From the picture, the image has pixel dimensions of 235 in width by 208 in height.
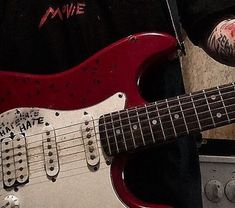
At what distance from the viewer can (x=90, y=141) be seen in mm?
758

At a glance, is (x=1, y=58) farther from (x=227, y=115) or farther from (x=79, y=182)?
(x=227, y=115)

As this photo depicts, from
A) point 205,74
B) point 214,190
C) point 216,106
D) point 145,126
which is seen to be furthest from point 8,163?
point 205,74

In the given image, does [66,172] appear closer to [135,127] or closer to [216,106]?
[135,127]

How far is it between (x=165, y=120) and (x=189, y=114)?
0.13ft

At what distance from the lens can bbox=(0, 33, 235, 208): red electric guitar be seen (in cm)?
72

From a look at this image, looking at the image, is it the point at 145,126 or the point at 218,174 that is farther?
the point at 218,174

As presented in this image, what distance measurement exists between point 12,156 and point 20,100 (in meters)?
0.10

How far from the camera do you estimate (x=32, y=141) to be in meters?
0.79

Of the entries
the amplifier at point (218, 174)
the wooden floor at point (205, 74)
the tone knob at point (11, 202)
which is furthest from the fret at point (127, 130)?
the wooden floor at point (205, 74)

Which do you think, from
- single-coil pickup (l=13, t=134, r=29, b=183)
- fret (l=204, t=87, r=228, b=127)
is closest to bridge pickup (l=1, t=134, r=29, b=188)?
single-coil pickup (l=13, t=134, r=29, b=183)

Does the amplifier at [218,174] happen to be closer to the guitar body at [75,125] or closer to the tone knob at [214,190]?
the tone knob at [214,190]

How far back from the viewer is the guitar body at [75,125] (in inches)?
29.4

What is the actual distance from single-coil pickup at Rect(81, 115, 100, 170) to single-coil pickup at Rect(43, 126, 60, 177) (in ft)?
0.18

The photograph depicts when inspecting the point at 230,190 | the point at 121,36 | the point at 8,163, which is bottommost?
the point at 230,190
